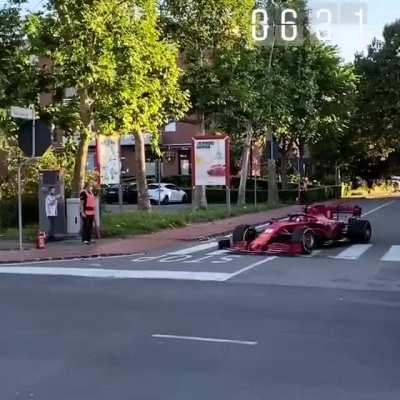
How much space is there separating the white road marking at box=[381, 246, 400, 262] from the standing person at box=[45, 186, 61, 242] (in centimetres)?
890

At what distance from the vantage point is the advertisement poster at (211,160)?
29.4 metres

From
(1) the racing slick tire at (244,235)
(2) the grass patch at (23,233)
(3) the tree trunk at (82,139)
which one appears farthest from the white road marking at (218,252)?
(3) the tree trunk at (82,139)

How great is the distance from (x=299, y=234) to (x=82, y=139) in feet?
27.7

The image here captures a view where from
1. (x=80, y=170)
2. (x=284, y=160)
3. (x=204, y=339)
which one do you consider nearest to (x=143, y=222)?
(x=80, y=170)

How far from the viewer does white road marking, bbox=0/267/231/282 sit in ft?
42.3

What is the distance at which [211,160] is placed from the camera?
2967cm

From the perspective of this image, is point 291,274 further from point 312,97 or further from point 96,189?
point 312,97

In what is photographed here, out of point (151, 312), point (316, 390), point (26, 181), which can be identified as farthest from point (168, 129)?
point (316, 390)

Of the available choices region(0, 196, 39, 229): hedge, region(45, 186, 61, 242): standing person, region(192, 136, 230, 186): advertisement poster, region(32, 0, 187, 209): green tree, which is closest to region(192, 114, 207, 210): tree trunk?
region(192, 136, 230, 186): advertisement poster

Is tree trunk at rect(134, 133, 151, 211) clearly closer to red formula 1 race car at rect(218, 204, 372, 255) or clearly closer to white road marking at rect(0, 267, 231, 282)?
red formula 1 race car at rect(218, 204, 372, 255)

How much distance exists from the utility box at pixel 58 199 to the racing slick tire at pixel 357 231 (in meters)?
7.95

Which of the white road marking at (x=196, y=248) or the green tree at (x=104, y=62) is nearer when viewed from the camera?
the white road marking at (x=196, y=248)

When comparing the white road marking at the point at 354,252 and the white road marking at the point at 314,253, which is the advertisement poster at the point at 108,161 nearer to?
the white road marking at the point at 354,252

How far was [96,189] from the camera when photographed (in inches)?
965
